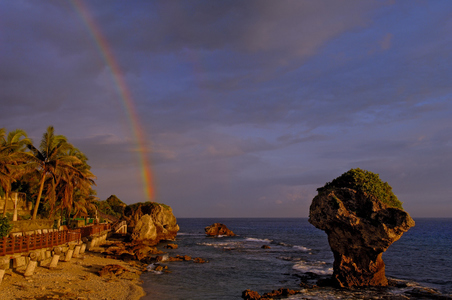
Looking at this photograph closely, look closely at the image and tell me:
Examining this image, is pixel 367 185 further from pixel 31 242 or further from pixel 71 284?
pixel 31 242

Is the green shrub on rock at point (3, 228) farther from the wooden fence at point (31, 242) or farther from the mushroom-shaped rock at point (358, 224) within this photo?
the mushroom-shaped rock at point (358, 224)

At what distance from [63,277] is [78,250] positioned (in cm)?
937

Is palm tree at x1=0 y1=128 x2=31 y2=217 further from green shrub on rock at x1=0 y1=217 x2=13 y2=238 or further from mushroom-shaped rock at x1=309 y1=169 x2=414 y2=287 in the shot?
→ mushroom-shaped rock at x1=309 y1=169 x2=414 y2=287

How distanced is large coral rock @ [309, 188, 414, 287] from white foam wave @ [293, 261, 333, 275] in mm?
7854

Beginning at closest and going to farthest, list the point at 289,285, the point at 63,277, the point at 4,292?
1. the point at 4,292
2. the point at 63,277
3. the point at 289,285

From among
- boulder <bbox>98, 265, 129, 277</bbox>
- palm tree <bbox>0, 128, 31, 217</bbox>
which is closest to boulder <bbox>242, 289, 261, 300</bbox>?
boulder <bbox>98, 265, 129, 277</bbox>

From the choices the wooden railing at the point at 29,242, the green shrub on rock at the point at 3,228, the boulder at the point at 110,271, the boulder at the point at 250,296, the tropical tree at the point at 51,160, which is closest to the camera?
the wooden railing at the point at 29,242

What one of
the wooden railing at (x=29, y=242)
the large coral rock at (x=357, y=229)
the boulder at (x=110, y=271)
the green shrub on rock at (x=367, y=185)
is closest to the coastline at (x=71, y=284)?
the boulder at (x=110, y=271)

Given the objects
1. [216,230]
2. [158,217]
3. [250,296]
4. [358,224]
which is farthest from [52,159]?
[216,230]

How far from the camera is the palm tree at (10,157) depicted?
3011 centimetres

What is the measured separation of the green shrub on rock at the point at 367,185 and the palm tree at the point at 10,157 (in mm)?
28612

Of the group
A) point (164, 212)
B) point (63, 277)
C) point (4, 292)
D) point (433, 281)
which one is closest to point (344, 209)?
point (433, 281)

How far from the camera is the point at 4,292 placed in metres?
18.5

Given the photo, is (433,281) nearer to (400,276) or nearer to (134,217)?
(400,276)
